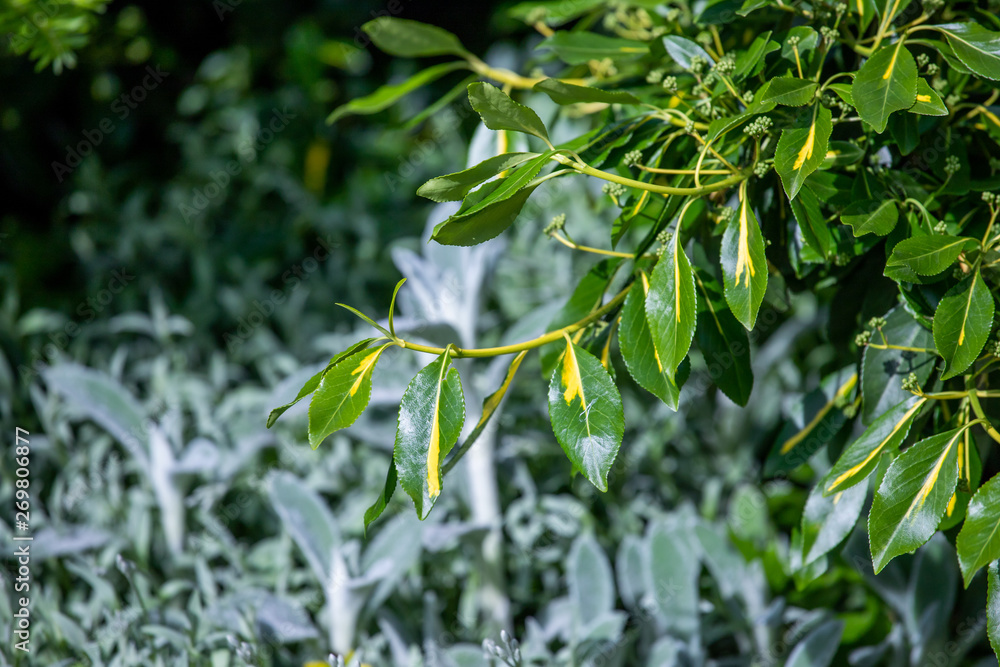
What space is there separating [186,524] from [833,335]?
1035 mm

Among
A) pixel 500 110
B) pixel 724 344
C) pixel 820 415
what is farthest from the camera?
pixel 820 415

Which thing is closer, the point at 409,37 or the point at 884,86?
the point at 884,86

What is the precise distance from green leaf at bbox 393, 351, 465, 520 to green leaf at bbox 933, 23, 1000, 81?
47cm

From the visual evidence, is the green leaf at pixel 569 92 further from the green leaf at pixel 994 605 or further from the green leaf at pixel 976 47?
the green leaf at pixel 994 605

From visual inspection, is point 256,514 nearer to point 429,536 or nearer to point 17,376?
point 429,536

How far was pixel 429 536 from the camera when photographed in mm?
1062

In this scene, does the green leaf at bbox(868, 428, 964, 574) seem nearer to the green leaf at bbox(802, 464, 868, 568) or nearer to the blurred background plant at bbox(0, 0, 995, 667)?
the green leaf at bbox(802, 464, 868, 568)

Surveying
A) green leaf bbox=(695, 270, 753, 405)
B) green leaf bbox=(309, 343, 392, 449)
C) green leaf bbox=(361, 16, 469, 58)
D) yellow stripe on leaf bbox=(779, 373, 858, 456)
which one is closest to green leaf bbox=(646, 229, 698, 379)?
green leaf bbox=(695, 270, 753, 405)

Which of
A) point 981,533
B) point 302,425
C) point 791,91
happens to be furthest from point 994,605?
point 302,425

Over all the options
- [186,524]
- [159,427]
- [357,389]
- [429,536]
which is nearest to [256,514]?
[186,524]

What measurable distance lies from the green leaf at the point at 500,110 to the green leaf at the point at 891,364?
1.29ft

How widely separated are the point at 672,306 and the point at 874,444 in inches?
9.1

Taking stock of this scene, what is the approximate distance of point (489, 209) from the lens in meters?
0.57

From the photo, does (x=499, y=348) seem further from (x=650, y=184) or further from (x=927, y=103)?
(x=927, y=103)
